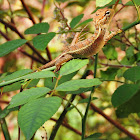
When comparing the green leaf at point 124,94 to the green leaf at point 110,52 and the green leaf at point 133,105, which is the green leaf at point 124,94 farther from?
the green leaf at point 110,52

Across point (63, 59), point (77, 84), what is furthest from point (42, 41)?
point (77, 84)

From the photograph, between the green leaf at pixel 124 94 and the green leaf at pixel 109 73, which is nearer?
the green leaf at pixel 124 94

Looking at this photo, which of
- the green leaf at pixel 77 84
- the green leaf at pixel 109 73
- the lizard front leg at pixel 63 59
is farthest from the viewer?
the green leaf at pixel 109 73

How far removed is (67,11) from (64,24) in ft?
6.60

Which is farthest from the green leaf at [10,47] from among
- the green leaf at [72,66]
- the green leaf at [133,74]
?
the green leaf at [133,74]

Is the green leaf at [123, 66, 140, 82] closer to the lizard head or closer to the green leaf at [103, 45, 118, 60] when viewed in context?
the lizard head

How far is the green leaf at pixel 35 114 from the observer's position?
0.35 metres

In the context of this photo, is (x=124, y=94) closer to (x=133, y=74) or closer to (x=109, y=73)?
(x=133, y=74)

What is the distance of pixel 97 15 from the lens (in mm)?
669

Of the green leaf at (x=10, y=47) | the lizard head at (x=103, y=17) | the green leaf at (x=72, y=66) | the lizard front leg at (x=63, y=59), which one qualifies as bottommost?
the green leaf at (x=72, y=66)

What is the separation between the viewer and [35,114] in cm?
38

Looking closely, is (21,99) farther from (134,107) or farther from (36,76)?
(134,107)

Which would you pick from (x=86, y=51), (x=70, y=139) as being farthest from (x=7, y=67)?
(x=86, y=51)

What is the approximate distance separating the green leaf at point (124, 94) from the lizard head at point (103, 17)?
0.22 metres
